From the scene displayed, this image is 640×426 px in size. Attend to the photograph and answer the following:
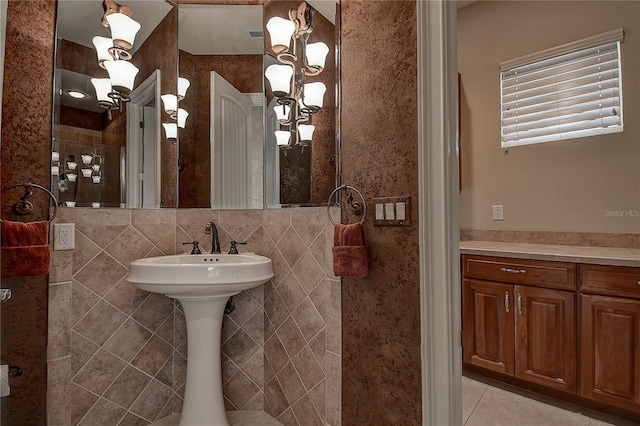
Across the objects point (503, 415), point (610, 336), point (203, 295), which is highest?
point (203, 295)

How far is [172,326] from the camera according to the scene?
6.66 feet

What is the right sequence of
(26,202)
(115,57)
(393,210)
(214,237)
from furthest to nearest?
(214,237) → (115,57) → (26,202) → (393,210)

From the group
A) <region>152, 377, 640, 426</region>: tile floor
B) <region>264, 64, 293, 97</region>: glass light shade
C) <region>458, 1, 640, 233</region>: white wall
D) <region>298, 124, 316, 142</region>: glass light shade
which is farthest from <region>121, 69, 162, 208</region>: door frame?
<region>458, 1, 640, 233</region>: white wall

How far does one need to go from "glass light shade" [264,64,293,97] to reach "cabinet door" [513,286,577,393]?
1.91 metres

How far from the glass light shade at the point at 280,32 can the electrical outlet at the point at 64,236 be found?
1.43 m

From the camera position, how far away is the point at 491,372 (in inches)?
99.3

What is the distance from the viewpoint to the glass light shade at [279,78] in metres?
2.01

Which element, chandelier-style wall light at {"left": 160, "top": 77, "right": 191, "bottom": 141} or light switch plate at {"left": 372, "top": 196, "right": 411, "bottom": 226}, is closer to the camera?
light switch plate at {"left": 372, "top": 196, "right": 411, "bottom": 226}

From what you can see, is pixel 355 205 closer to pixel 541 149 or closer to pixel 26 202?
pixel 26 202

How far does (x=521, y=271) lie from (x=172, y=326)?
2.16 meters

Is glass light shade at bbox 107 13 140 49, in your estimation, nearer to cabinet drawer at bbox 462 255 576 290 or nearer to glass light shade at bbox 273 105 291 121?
glass light shade at bbox 273 105 291 121

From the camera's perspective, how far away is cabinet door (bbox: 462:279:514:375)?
2354 mm

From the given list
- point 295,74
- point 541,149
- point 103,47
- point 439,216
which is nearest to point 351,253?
point 439,216

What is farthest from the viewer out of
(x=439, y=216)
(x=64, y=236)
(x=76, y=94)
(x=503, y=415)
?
(x=503, y=415)
